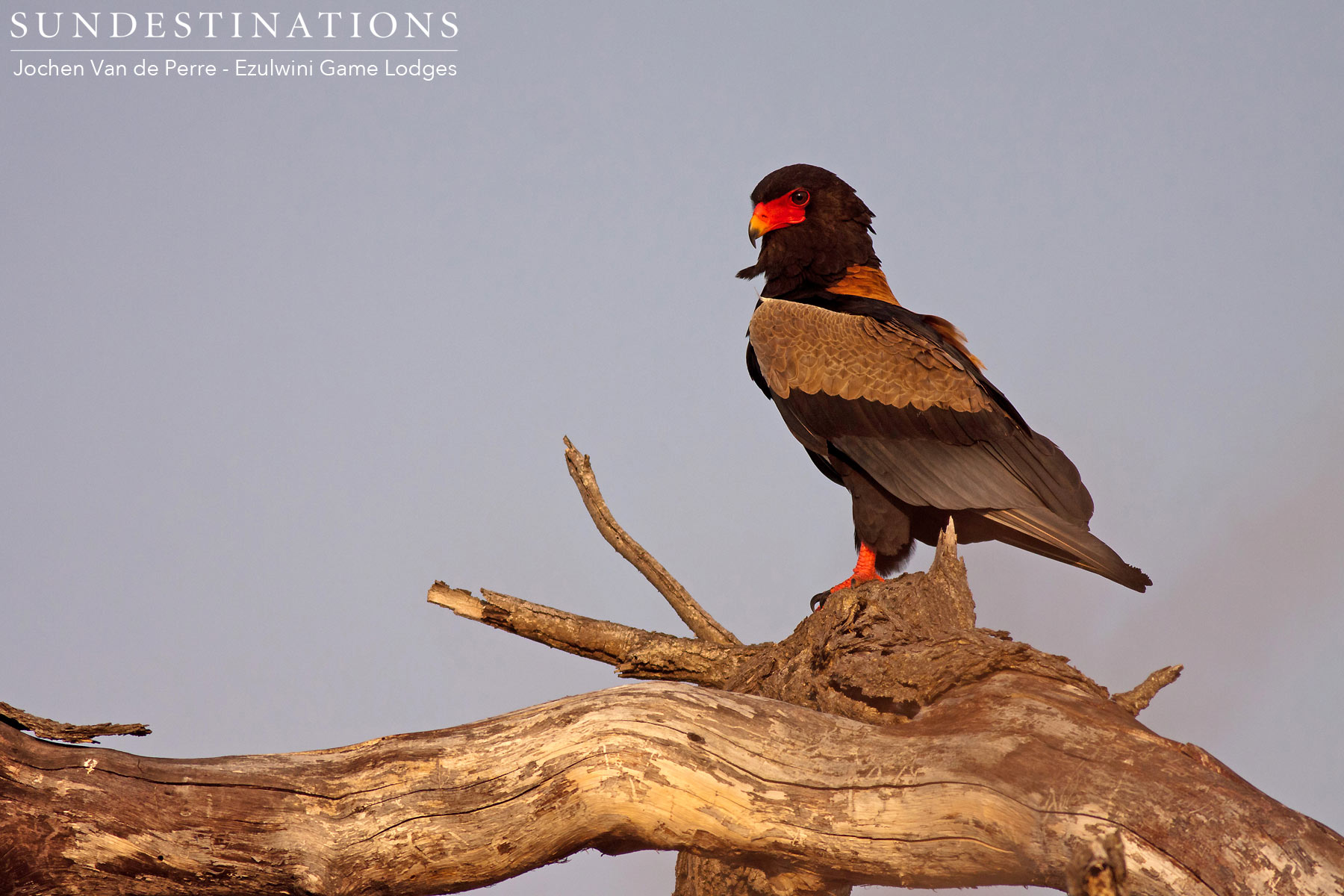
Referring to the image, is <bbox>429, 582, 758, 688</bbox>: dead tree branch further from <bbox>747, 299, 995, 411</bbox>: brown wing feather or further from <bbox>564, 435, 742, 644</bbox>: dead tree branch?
<bbox>747, 299, 995, 411</bbox>: brown wing feather

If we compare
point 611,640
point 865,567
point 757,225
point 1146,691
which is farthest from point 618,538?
point 1146,691

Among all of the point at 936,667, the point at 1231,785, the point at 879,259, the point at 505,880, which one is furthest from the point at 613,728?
the point at 879,259

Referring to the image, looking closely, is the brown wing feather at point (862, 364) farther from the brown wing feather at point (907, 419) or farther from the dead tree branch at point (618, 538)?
the dead tree branch at point (618, 538)

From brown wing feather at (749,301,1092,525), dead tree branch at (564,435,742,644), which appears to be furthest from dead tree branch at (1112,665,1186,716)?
dead tree branch at (564,435,742,644)

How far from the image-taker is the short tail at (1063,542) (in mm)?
5418

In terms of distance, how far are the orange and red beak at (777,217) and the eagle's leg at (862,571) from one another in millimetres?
2372

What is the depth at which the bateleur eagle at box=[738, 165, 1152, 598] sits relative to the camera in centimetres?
579

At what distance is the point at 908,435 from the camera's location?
6062 millimetres

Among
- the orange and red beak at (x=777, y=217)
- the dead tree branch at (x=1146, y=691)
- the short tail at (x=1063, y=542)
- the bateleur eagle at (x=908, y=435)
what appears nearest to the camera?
the dead tree branch at (x=1146, y=691)

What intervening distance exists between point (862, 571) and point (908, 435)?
0.85 meters

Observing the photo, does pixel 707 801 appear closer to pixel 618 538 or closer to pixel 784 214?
pixel 618 538

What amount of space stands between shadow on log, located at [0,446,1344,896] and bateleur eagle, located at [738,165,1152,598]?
1.85 meters

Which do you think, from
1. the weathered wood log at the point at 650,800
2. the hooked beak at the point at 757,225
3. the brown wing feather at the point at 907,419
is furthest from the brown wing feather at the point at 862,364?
the weathered wood log at the point at 650,800

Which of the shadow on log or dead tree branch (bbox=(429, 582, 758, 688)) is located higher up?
dead tree branch (bbox=(429, 582, 758, 688))
